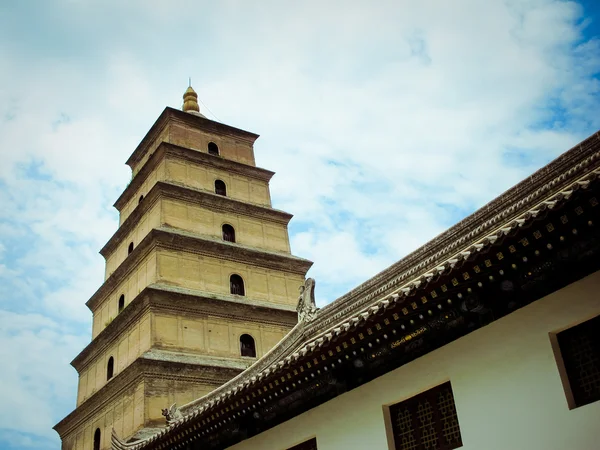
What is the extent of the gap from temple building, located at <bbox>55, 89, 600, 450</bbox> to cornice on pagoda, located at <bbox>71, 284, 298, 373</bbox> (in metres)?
0.06

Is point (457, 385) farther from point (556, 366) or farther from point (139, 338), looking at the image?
point (139, 338)

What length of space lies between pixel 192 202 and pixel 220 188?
5.86 ft

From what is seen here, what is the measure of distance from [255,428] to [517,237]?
626 centimetres

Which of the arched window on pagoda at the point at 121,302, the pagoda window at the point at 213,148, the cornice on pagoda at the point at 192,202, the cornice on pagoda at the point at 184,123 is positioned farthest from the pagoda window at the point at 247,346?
the cornice on pagoda at the point at 184,123

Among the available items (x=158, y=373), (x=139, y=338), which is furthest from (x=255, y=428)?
(x=139, y=338)

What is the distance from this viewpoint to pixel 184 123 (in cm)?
2664

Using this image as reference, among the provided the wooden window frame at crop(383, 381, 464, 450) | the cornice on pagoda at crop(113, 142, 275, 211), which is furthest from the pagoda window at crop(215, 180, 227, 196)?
the wooden window frame at crop(383, 381, 464, 450)

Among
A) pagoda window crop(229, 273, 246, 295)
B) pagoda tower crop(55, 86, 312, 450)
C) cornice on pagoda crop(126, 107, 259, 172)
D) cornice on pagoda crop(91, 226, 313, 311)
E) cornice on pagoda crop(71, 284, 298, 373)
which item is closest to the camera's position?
pagoda tower crop(55, 86, 312, 450)

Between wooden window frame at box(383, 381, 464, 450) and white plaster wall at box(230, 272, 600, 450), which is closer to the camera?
white plaster wall at box(230, 272, 600, 450)

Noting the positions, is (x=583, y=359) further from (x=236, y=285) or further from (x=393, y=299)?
(x=236, y=285)

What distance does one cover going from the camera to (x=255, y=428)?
38.5ft

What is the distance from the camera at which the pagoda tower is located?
66.1 ft

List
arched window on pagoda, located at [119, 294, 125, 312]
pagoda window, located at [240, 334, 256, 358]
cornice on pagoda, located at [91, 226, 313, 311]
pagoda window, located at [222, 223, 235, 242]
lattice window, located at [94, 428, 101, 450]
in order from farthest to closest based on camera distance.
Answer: pagoda window, located at [222, 223, 235, 242], arched window on pagoda, located at [119, 294, 125, 312], cornice on pagoda, located at [91, 226, 313, 311], pagoda window, located at [240, 334, 256, 358], lattice window, located at [94, 428, 101, 450]

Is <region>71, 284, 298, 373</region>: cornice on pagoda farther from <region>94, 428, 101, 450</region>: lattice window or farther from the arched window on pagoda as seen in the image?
<region>94, 428, 101, 450</region>: lattice window
